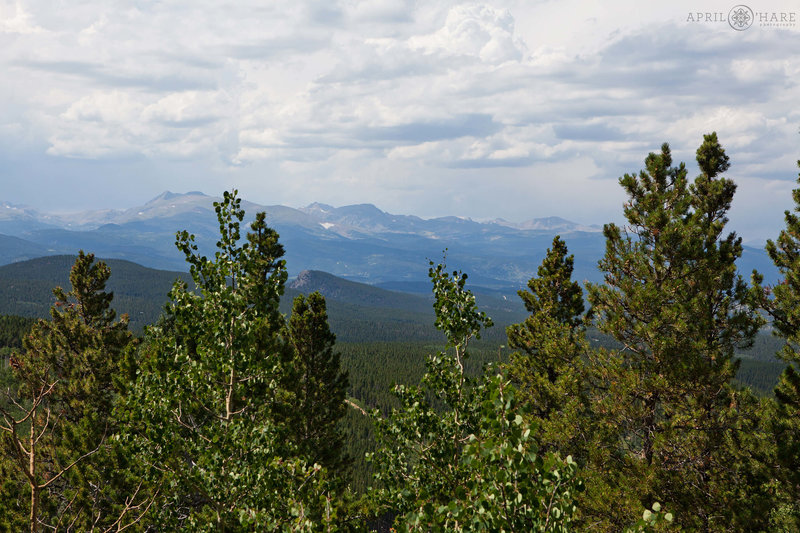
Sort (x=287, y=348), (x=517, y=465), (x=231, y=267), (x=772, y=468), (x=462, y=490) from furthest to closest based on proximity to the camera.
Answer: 1. (x=287, y=348)
2. (x=772, y=468)
3. (x=231, y=267)
4. (x=462, y=490)
5. (x=517, y=465)

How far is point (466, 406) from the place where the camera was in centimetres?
1020

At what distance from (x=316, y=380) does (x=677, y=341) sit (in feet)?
64.9

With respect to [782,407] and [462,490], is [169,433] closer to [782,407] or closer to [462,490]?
[462,490]

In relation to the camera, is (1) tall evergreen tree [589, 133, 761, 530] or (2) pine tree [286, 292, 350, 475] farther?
(2) pine tree [286, 292, 350, 475]

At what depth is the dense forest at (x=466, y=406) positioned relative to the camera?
23.6 ft

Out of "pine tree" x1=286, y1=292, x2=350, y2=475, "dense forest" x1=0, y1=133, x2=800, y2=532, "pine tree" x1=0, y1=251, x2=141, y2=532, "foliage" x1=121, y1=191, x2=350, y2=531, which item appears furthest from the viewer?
"pine tree" x1=286, y1=292, x2=350, y2=475

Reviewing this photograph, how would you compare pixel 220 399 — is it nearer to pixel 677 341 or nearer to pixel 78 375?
pixel 677 341

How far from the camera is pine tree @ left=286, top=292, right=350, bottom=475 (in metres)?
30.0

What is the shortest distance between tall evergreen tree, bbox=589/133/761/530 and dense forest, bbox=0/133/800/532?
0.23ft

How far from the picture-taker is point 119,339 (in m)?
31.3

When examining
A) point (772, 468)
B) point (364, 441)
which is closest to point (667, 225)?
point (772, 468)

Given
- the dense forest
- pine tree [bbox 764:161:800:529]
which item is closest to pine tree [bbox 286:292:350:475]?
the dense forest

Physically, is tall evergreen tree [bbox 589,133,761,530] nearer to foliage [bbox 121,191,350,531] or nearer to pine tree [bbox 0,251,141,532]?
foliage [bbox 121,191,350,531]

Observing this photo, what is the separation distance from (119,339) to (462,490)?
30457 millimetres
